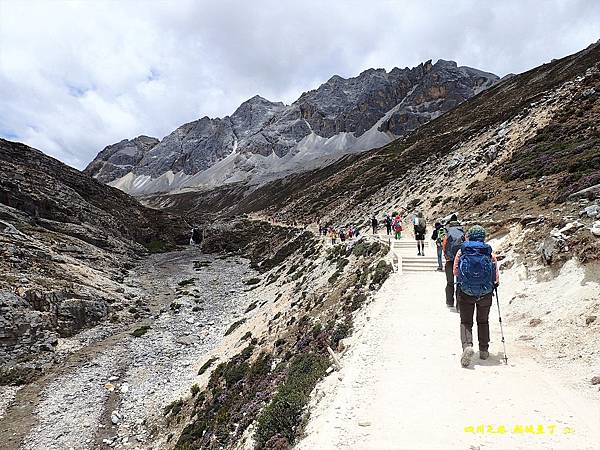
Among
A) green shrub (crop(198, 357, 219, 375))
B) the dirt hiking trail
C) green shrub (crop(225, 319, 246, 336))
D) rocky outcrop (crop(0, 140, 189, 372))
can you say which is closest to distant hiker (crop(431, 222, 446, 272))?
the dirt hiking trail

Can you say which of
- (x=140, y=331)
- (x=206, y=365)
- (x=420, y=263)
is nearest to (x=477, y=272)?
(x=420, y=263)

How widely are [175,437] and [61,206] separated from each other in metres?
55.7

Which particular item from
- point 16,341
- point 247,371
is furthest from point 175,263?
point 247,371

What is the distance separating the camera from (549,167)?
89.2 feet

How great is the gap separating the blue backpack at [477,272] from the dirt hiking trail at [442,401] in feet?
5.76

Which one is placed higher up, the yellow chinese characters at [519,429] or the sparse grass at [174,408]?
the yellow chinese characters at [519,429]

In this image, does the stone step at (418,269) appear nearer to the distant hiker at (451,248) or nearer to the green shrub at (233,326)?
the distant hiker at (451,248)

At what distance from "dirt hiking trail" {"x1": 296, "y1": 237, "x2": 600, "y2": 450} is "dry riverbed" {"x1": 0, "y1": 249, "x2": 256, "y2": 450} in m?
12.8

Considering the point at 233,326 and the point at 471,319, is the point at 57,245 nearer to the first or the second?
the point at 233,326

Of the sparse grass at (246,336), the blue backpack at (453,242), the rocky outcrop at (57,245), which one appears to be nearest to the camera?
the blue backpack at (453,242)

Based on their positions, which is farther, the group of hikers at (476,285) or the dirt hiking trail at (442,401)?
the group of hikers at (476,285)

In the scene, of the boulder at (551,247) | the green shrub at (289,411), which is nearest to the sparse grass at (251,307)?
the green shrub at (289,411)

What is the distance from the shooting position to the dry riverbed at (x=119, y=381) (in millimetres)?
17562

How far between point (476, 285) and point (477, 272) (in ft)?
0.94
